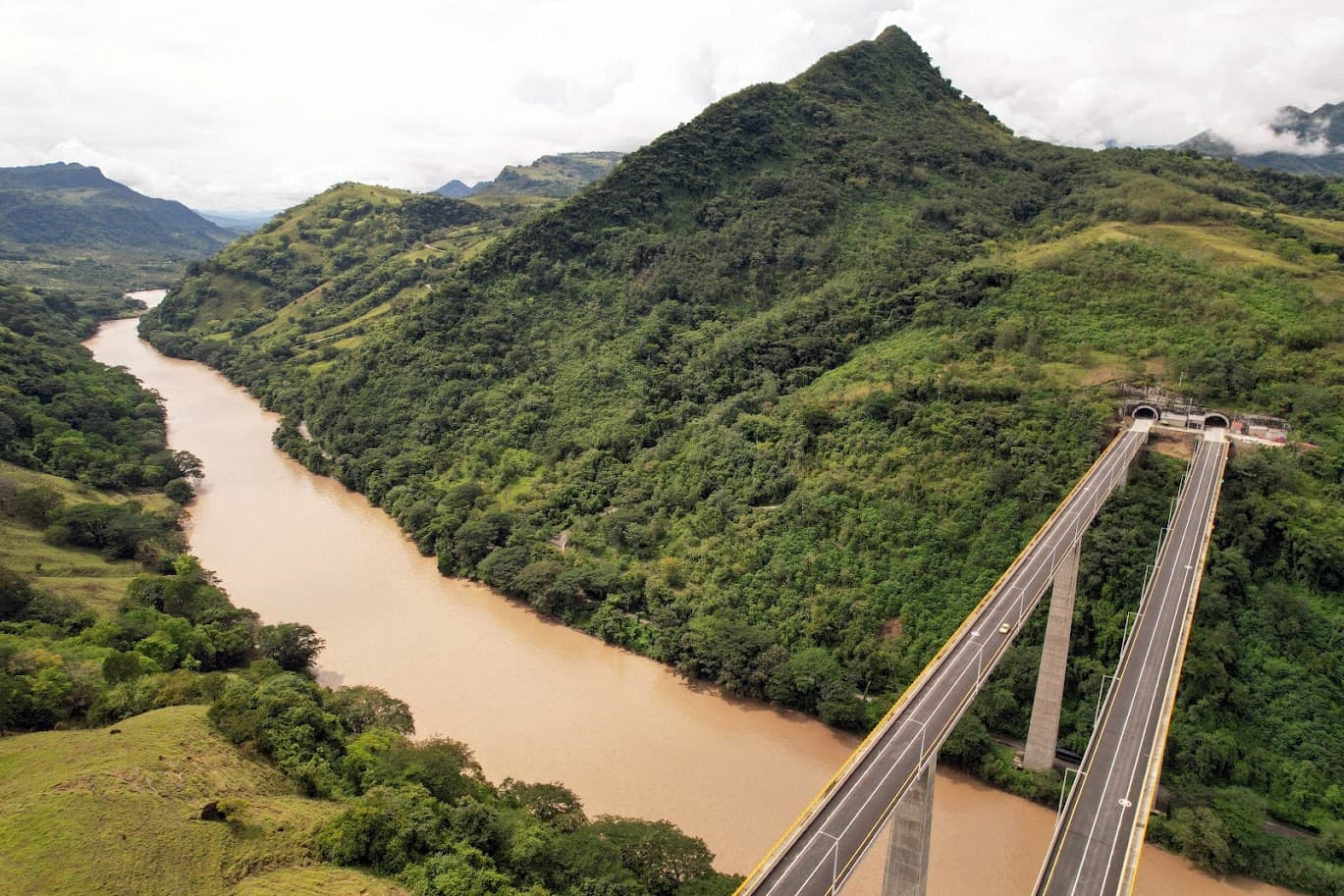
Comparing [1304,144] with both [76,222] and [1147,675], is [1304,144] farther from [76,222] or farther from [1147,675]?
[76,222]

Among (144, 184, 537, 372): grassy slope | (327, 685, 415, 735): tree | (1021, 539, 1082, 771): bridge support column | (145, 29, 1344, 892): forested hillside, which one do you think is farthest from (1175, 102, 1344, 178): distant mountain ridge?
(327, 685, 415, 735): tree

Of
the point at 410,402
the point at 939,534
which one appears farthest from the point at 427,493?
the point at 939,534

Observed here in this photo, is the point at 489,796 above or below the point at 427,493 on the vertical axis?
below

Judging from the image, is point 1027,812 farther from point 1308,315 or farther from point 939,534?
point 1308,315

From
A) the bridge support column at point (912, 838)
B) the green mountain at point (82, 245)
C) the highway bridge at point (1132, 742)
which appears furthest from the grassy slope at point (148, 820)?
the green mountain at point (82, 245)

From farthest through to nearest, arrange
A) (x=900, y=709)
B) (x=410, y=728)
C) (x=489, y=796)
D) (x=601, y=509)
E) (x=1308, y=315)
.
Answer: (x=601, y=509) → (x=1308, y=315) → (x=410, y=728) → (x=489, y=796) → (x=900, y=709)

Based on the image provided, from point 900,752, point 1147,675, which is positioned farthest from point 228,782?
point 1147,675

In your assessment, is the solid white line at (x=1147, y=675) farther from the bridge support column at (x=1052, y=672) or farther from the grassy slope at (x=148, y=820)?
the grassy slope at (x=148, y=820)

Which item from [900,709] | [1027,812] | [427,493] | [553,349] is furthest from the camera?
[553,349]

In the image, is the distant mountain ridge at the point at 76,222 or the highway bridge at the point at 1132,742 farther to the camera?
the distant mountain ridge at the point at 76,222
